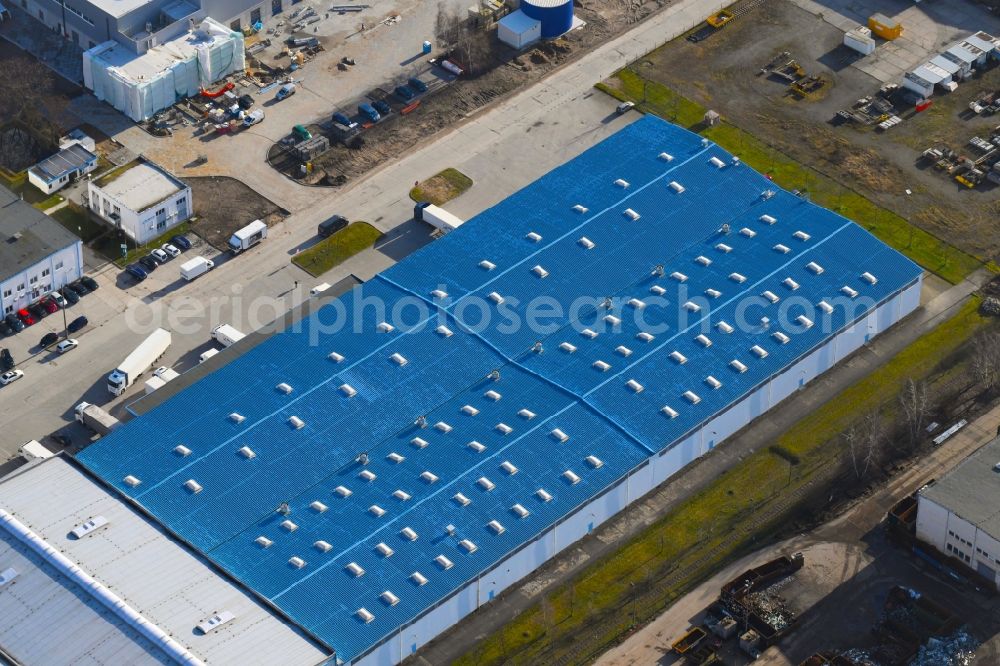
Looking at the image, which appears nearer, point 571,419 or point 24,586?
point 24,586

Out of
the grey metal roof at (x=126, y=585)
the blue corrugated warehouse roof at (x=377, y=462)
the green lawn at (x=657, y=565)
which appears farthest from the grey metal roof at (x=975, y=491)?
the grey metal roof at (x=126, y=585)

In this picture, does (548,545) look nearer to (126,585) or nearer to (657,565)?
(657,565)

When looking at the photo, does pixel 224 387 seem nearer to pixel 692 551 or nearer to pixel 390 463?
pixel 390 463

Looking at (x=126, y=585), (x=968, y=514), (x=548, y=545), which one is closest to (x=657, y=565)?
(x=548, y=545)

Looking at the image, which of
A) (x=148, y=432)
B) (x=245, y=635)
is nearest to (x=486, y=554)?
(x=245, y=635)

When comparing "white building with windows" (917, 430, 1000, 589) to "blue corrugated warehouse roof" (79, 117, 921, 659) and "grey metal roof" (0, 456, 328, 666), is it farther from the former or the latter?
"grey metal roof" (0, 456, 328, 666)

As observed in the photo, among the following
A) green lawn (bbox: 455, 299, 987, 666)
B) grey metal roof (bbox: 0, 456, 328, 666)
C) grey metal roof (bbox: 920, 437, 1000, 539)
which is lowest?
green lawn (bbox: 455, 299, 987, 666)

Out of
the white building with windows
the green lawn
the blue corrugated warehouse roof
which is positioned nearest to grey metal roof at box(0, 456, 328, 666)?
the blue corrugated warehouse roof

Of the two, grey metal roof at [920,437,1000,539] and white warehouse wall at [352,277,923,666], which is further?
grey metal roof at [920,437,1000,539]
